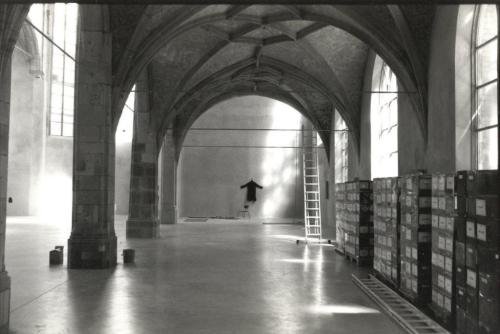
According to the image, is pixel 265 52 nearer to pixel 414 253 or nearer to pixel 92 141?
pixel 92 141

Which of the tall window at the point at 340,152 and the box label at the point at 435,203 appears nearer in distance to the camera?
the box label at the point at 435,203

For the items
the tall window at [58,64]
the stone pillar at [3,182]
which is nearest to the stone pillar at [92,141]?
the stone pillar at [3,182]

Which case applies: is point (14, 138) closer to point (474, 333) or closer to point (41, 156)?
point (41, 156)

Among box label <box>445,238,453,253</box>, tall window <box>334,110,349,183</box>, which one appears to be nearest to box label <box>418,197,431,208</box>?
box label <box>445,238,453,253</box>

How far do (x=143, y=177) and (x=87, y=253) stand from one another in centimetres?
721

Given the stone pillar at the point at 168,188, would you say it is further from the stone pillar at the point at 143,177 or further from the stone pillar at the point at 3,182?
the stone pillar at the point at 3,182

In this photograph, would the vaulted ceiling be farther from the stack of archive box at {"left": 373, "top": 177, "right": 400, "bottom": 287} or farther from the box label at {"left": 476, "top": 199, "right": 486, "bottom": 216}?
the box label at {"left": 476, "top": 199, "right": 486, "bottom": 216}

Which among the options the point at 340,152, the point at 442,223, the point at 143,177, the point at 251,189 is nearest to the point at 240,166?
the point at 251,189

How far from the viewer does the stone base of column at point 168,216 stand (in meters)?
24.5

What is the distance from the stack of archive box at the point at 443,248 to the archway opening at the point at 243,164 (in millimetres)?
24336

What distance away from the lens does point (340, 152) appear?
2297cm

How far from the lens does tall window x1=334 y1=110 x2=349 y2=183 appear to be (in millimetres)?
22125

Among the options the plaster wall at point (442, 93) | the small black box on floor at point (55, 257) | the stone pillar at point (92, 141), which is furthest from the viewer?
the small black box on floor at point (55, 257)

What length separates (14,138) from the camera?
30.0m
